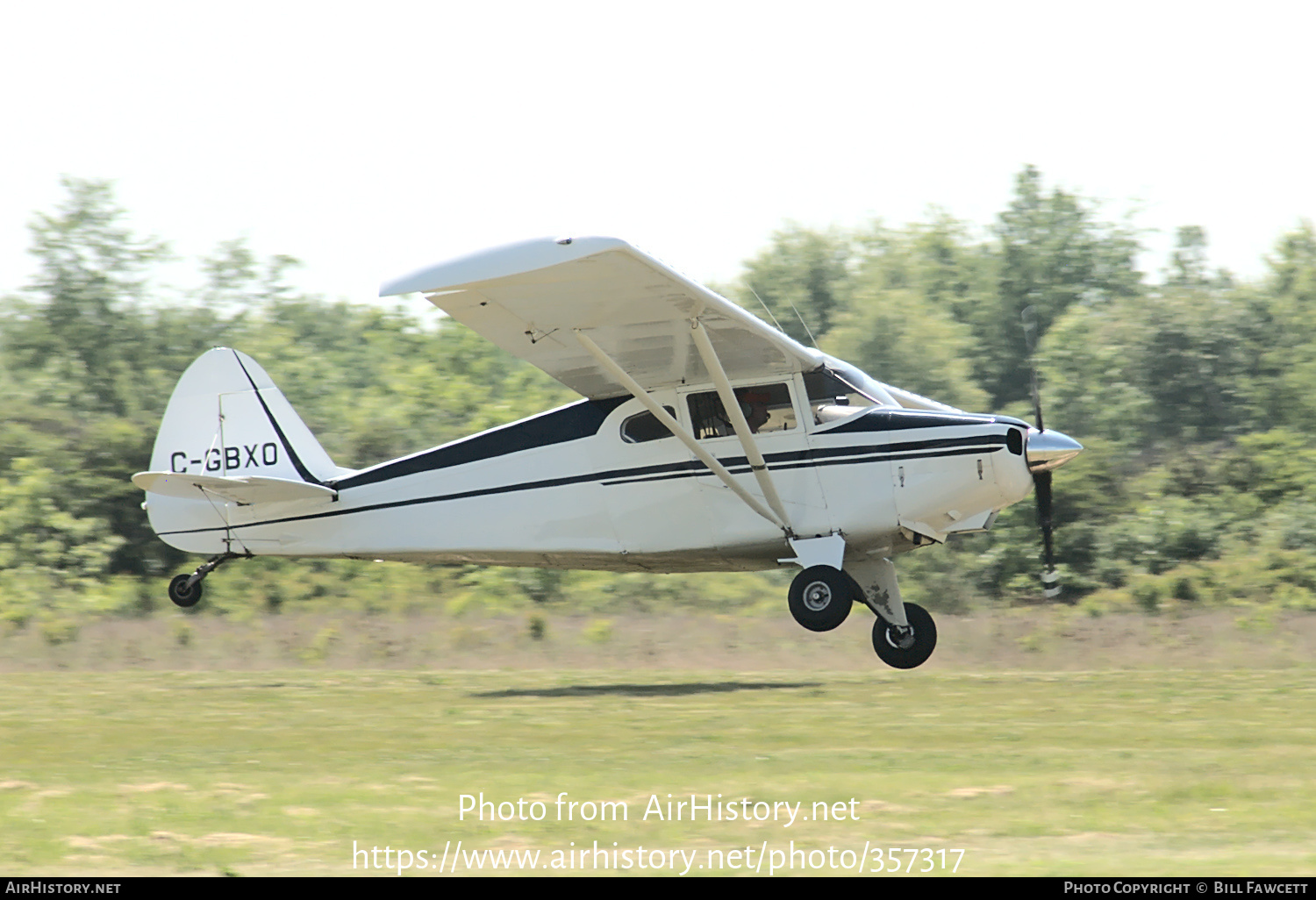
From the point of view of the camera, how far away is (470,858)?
5832 millimetres

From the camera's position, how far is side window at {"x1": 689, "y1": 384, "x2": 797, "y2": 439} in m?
12.1

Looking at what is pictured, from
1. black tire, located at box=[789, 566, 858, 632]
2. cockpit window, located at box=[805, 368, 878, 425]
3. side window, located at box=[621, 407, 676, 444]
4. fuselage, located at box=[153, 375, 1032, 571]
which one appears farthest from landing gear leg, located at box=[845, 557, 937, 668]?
side window, located at box=[621, 407, 676, 444]

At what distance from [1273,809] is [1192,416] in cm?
2236

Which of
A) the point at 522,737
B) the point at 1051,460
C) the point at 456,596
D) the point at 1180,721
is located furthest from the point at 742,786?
the point at 456,596

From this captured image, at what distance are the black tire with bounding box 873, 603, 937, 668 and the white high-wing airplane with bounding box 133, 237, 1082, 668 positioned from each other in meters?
0.02

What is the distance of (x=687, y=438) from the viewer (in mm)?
11695

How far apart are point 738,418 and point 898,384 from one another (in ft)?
49.0

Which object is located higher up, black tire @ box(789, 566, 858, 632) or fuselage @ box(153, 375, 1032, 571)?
fuselage @ box(153, 375, 1032, 571)

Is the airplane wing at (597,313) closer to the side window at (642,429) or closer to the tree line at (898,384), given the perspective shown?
the side window at (642,429)

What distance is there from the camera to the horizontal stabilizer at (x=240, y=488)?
1311 cm

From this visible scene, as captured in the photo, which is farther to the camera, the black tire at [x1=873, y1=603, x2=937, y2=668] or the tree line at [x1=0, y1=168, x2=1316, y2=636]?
the tree line at [x1=0, y1=168, x2=1316, y2=636]

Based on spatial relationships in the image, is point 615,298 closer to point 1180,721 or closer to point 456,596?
point 1180,721

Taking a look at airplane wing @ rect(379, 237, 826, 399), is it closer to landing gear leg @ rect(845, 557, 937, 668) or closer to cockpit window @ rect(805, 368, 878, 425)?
cockpit window @ rect(805, 368, 878, 425)

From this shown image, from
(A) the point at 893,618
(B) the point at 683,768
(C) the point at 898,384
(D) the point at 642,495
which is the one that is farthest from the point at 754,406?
(C) the point at 898,384
